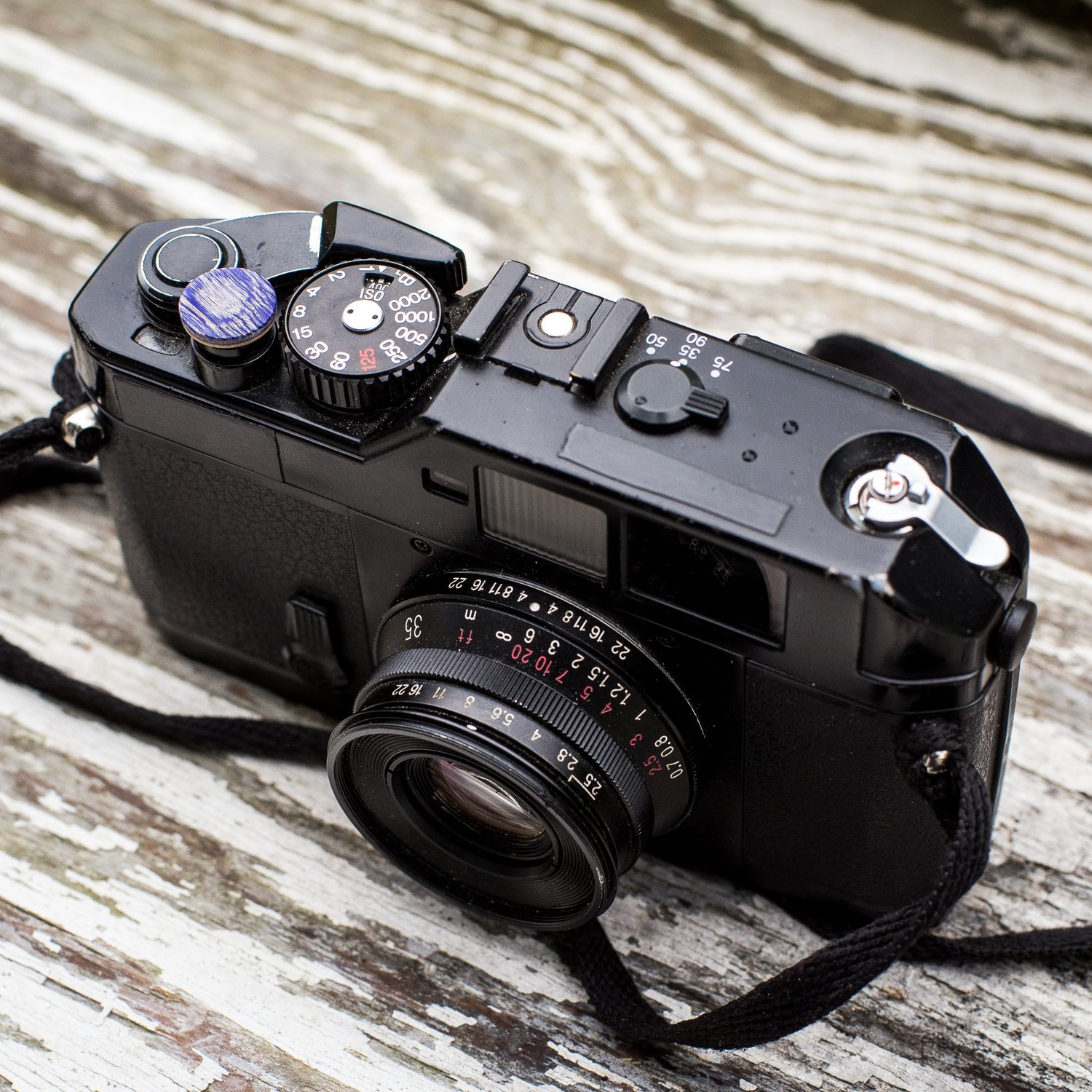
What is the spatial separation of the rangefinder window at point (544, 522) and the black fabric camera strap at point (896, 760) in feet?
0.87

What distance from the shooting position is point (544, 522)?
106 cm

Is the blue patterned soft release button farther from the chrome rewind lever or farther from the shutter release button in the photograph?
the chrome rewind lever

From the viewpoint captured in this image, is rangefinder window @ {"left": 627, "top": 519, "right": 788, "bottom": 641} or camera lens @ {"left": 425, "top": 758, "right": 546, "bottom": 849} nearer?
rangefinder window @ {"left": 627, "top": 519, "right": 788, "bottom": 641}

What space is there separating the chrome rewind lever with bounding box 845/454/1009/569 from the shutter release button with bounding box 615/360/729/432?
0.12 meters

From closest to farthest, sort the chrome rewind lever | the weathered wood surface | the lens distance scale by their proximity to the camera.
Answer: the chrome rewind lever
the lens distance scale
the weathered wood surface

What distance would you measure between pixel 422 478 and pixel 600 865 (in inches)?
12.6

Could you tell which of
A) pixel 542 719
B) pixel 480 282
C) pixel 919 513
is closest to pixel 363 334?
pixel 542 719

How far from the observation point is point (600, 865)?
3.54 ft

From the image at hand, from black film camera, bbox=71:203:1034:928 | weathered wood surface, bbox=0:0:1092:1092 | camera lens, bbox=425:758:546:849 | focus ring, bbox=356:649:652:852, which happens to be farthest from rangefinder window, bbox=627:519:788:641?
weathered wood surface, bbox=0:0:1092:1092

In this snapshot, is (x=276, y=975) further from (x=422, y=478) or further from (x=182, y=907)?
(x=422, y=478)

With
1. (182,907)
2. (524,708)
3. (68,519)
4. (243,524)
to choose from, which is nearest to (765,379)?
(524,708)

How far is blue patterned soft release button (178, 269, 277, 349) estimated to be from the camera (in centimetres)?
106

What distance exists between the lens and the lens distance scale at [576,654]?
3.54 ft

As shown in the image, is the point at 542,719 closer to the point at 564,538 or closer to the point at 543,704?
the point at 543,704
